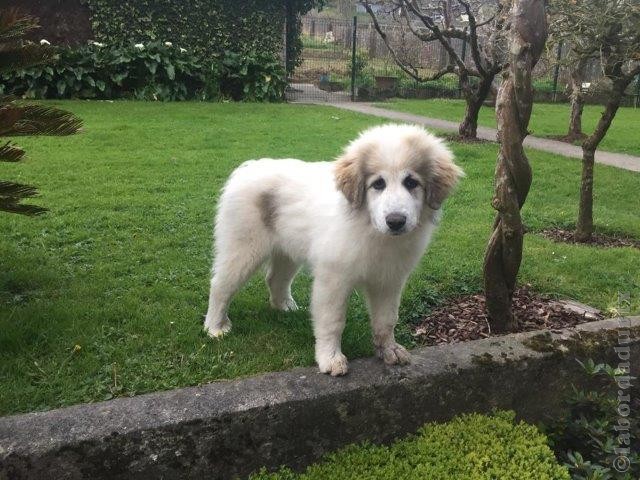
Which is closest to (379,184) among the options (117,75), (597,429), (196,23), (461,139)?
(597,429)

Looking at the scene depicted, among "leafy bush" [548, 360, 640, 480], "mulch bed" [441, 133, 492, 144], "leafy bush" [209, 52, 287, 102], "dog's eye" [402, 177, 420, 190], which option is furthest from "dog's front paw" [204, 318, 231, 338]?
"leafy bush" [209, 52, 287, 102]

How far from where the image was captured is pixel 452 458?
3.12 meters

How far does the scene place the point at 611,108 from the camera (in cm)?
620

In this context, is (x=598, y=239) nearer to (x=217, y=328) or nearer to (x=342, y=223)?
(x=342, y=223)

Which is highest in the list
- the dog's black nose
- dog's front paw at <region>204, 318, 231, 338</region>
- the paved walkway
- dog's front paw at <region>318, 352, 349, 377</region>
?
the dog's black nose

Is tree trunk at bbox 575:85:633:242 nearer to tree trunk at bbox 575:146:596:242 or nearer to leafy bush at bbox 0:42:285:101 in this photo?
tree trunk at bbox 575:146:596:242

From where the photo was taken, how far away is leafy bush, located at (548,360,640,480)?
131 inches

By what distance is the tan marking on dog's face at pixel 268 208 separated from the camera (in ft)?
12.7

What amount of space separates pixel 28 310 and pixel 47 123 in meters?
1.25

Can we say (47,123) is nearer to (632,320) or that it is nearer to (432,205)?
(432,205)

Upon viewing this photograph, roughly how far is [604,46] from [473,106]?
6.15 m

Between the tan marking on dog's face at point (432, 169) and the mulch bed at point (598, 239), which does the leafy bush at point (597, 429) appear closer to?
the tan marking on dog's face at point (432, 169)

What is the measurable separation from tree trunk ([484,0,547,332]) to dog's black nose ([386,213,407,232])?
49.5 inches

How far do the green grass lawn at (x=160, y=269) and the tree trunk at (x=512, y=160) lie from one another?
64cm
